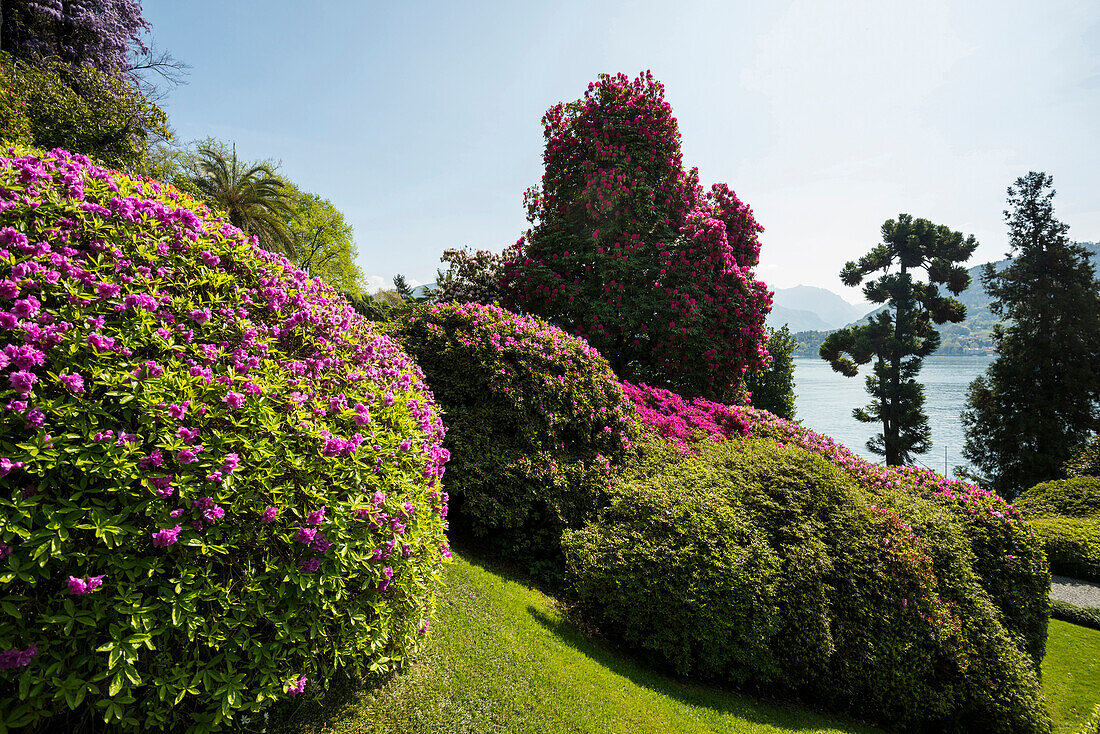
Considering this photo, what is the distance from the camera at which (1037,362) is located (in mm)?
27875

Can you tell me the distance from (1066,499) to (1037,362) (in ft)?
41.2

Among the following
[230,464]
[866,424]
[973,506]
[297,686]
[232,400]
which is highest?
[866,424]

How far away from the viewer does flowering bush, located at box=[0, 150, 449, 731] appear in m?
2.45

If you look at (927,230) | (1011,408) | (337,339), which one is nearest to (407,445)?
(337,339)

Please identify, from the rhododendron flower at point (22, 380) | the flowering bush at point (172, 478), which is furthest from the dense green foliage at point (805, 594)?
the rhododendron flower at point (22, 380)

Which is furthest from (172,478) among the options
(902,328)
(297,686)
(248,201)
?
(902,328)

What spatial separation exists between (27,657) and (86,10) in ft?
79.5

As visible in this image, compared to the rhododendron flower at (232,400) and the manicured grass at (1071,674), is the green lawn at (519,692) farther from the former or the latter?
the manicured grass at (1071,674)

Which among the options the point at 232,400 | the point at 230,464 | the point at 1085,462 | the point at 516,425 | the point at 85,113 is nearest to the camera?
the point at 230,464

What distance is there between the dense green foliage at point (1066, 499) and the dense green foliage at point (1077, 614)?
654cm

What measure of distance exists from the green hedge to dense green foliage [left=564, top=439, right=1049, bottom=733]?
11275 millimetres

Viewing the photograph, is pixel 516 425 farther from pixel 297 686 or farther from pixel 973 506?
pixel 973 506

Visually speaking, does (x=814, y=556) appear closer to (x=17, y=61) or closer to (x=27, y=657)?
(x=27, y=657)

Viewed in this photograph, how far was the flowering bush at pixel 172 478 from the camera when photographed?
2.45 m
